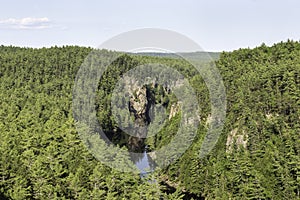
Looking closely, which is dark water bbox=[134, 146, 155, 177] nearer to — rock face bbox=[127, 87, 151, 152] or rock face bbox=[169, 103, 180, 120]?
rock face bbox=[127, 87, 151, 152]

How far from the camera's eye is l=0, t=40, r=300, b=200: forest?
49.8 metres

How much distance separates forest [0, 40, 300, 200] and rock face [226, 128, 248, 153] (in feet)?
0.58

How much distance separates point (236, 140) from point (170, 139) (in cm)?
2304

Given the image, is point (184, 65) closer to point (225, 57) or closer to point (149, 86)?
point (149, 86)

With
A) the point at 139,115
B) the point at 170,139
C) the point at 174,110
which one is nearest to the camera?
the point at 170,139

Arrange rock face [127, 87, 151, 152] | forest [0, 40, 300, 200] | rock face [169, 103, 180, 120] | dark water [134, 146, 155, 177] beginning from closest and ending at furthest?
forest [0, 40, 300, 200] < dark water [134, 146, 155, 177] < rock face [127, 87, 151, 152] < rock face [169, 103, 180, 120]

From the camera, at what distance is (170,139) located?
94812 millimetres

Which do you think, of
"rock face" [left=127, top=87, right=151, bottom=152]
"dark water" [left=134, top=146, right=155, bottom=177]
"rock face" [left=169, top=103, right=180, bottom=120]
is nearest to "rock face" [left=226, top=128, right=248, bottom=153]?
"dark water" [left=134, top=146, right=155, bottom=177]

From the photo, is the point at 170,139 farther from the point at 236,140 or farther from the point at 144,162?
the point at 236,140

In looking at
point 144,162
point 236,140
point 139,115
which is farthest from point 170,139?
point 139,115

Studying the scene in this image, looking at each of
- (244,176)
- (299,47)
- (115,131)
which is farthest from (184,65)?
(244,176)

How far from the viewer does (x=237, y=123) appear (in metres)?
78.4

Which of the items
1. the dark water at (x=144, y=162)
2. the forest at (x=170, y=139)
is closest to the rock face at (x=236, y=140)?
the forest at (x=170, y=139)

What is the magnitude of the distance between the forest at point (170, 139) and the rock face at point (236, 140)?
0.18 meters
